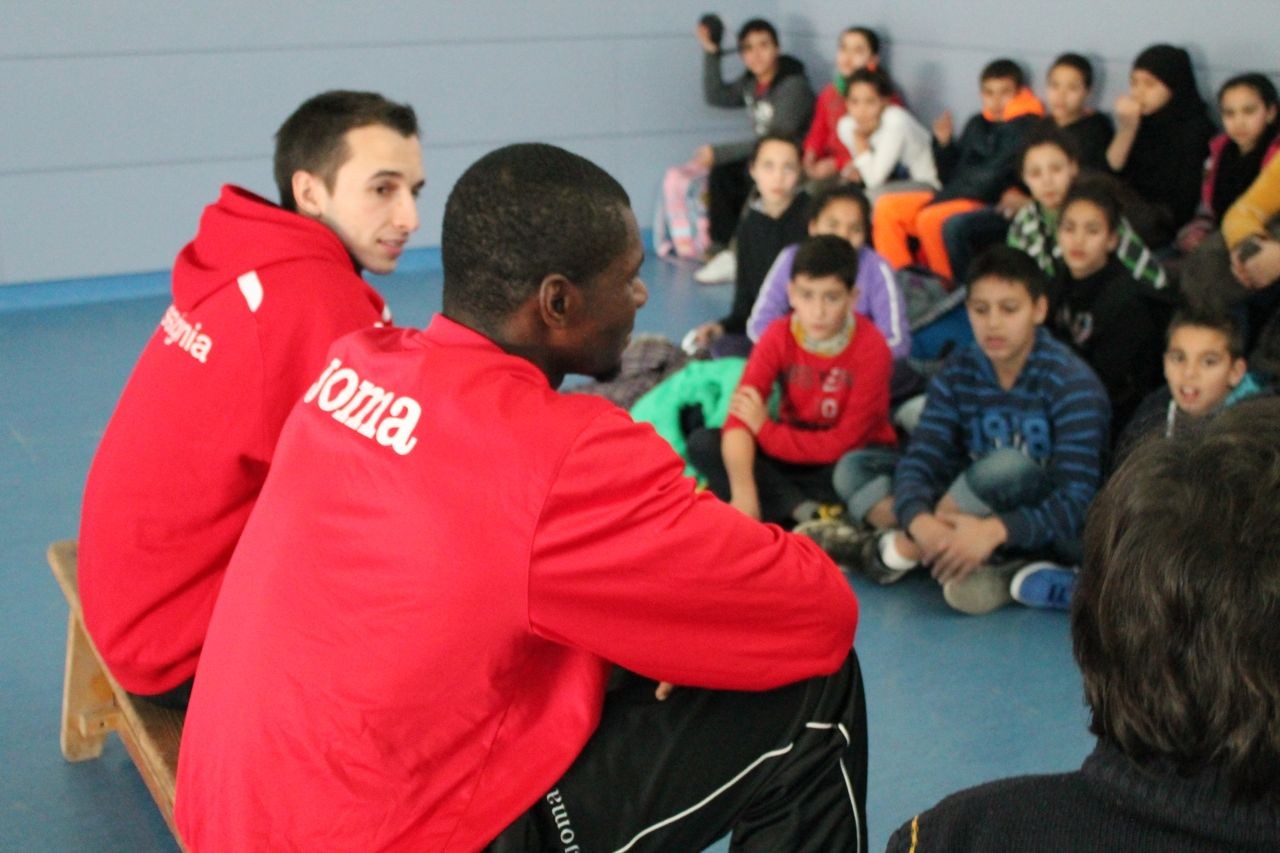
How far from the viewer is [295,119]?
97.5 inches

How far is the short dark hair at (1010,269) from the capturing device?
3354mm

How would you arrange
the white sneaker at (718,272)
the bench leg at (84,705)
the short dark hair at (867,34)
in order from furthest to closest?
the short dark hair at (867,34) → the white sneaker at (718,272) → the bench leg at (84,705)

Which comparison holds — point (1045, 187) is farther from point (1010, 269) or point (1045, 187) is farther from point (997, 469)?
point (997, 469)

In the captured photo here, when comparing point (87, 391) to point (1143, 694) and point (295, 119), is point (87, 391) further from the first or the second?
point (1143, 694)

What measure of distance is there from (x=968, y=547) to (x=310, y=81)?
4.57 metres

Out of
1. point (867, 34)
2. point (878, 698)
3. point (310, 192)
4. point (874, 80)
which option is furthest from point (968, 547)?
point (867, 34)

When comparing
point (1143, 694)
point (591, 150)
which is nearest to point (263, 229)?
point (1143, 694)

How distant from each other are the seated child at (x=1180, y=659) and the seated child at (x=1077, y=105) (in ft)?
14.4

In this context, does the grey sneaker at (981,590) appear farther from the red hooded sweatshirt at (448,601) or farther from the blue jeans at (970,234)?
the blue jeans at (970,234)

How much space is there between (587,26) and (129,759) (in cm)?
518

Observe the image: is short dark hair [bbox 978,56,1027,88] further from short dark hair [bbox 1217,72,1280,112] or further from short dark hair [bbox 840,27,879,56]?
short dark hair [bbox 1217,72,1280,112]

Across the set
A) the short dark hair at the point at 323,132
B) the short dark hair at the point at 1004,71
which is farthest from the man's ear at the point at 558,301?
the short dark hair at the point at 1004,71

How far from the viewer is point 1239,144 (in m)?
4.56

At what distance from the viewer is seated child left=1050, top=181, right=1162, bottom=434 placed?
149 inches
